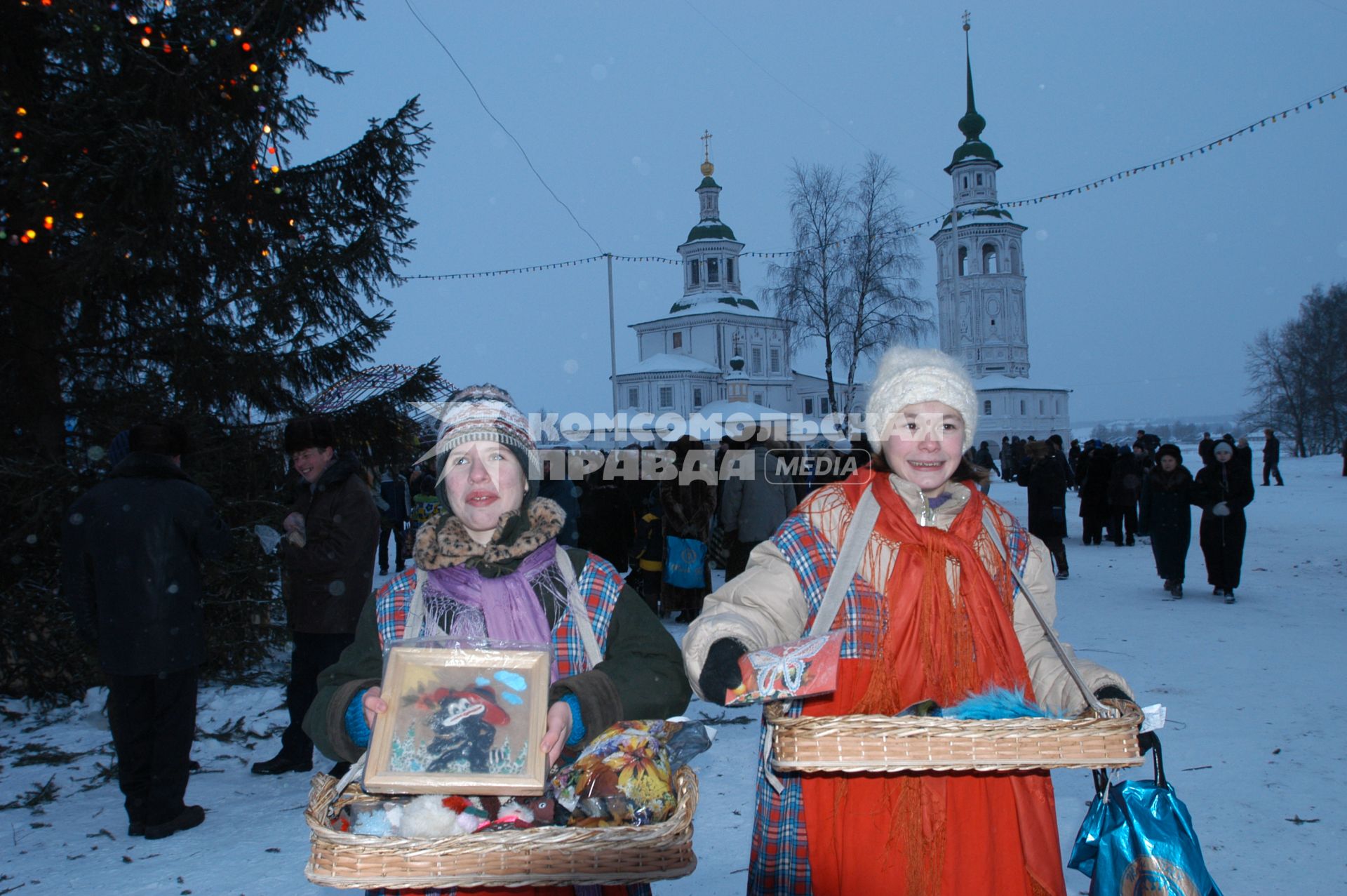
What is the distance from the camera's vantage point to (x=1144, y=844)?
184cm

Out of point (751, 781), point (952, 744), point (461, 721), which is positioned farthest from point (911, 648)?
point (751, 781)

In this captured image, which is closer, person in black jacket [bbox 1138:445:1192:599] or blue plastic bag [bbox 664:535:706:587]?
blue plastic bag [bbox 664:535:706:587]

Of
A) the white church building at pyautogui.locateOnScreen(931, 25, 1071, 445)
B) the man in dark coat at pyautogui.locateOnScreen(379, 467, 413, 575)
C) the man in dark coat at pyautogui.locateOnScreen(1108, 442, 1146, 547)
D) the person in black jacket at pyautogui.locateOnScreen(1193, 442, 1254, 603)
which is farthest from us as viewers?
the white church building at pyautogui.locateOnScreen(931, 25, 1071, 445)

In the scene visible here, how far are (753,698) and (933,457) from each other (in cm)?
98

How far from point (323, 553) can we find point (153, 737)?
1222 mm

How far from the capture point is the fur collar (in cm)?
214

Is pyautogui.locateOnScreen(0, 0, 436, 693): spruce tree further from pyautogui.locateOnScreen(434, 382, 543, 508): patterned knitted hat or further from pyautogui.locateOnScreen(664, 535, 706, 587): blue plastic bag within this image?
pyautogui.locateOnScreen(434, 382, 543, 508): patterned knitted hat

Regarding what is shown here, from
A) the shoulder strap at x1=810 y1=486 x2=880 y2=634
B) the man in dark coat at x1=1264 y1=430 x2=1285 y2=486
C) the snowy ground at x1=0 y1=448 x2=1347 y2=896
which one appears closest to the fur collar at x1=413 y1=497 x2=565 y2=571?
the shoulder strap at x1=810 y1=486 x2=880 y2=634

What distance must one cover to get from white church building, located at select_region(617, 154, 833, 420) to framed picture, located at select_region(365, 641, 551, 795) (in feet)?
195

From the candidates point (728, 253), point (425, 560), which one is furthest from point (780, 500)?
point (728, 253)

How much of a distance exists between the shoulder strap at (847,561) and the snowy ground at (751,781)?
2053 millimetres

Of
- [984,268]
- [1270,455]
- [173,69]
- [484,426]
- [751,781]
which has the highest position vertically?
[984,268]

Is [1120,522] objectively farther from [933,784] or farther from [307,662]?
[933,784]

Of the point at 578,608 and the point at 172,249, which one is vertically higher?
the point at 172,249
